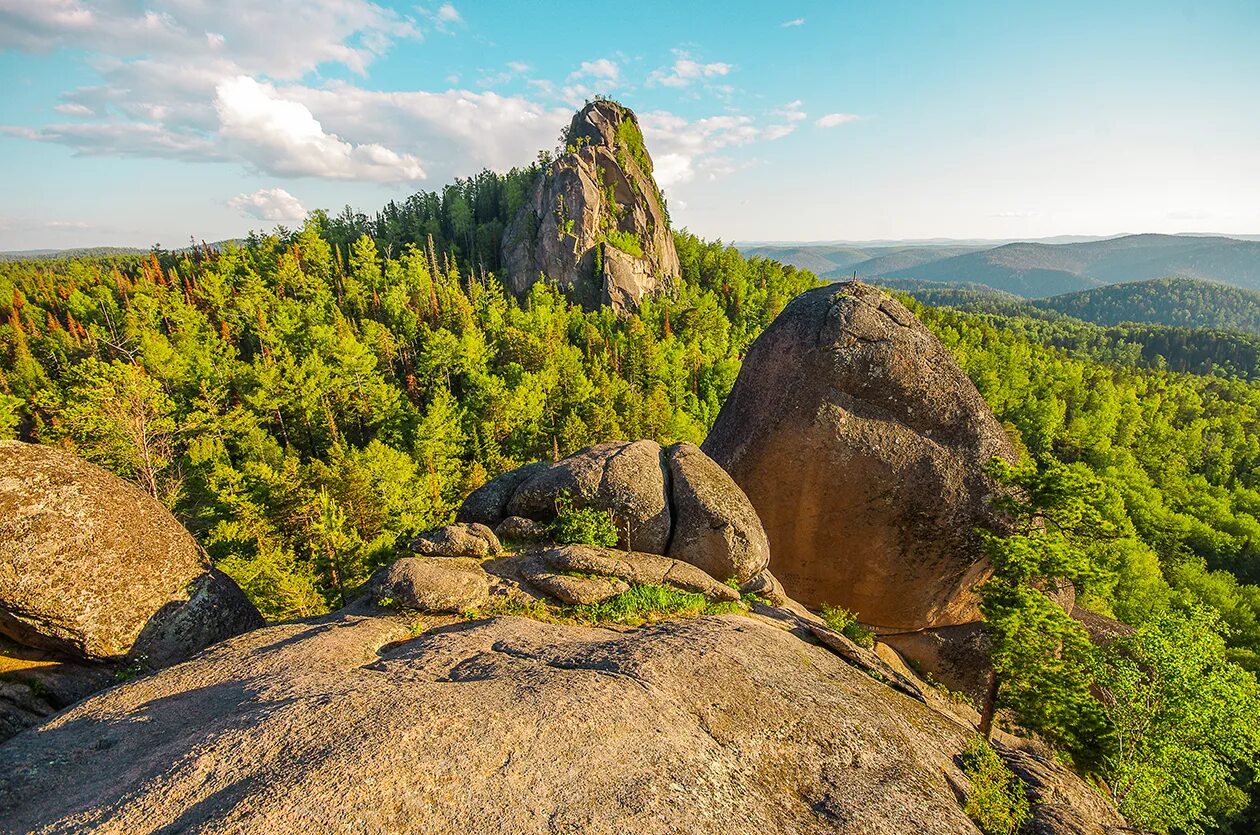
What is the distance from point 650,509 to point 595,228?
96.3 m

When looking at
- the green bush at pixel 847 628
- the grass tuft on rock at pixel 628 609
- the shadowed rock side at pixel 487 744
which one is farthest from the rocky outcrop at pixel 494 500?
the green bush at pixel 847 628

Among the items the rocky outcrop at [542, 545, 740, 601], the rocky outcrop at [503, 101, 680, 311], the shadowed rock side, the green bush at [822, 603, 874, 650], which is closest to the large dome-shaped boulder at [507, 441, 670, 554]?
the rocky outcrop at [542, 545, 740, 601]

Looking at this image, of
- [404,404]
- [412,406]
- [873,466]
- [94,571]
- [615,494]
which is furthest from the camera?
[412,406]

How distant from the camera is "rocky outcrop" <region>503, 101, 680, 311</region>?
333 ft

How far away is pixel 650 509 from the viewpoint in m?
18.3

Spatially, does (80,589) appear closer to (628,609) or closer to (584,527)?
(584,527)

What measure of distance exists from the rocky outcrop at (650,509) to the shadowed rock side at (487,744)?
5639 millimetres

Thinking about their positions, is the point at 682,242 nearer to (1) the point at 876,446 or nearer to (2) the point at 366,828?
(1) the point at 876,446

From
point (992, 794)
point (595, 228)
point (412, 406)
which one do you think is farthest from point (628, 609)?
point (595, 228)

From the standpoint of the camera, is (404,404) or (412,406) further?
(412,406)

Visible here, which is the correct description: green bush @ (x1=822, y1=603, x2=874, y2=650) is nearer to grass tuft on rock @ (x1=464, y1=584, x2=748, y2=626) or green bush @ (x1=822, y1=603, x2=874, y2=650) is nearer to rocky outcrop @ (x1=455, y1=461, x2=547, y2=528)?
grass tuft on rock @ (x1=464, y1=584, x2=748, y2=626)

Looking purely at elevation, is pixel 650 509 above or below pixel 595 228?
below

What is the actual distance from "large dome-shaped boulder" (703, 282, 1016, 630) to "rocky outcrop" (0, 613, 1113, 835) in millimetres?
9589

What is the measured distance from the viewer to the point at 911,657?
69.8ft
